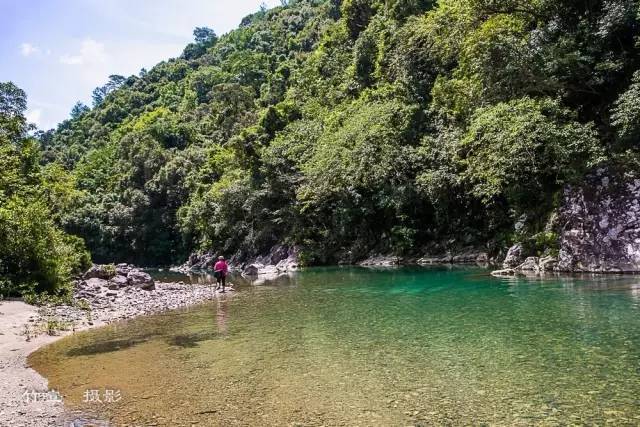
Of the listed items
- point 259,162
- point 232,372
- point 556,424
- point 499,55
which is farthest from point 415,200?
point 556,424

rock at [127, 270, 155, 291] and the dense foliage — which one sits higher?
the dense foliage

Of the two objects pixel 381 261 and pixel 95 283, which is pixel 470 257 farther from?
pixel 95 283

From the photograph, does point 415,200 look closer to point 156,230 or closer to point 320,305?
point 320,305

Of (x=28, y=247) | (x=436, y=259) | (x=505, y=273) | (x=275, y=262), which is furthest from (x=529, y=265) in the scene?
(x=275, y=262)

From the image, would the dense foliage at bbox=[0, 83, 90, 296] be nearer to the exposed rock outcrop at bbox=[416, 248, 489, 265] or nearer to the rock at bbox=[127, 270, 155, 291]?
the rock at bbox=[127, 270, 155, 291]

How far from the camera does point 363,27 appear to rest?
228 ft

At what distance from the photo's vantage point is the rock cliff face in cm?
2361

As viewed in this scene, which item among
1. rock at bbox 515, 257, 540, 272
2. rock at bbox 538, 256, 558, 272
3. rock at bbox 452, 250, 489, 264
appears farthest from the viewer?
rock at bbox 452, 250, 489, 264

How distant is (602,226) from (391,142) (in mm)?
20954

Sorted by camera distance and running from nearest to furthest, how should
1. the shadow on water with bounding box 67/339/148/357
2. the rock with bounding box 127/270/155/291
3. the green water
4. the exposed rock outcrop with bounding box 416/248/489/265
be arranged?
the green water < the shadow on water with bounding box 67/339/148/357 < the rock with bounding box 127/270/155/291 < the exposed rock outcrop with bounding box 416/248/489/265

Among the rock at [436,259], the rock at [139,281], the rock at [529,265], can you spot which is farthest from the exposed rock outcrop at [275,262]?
the rock at [529,265]

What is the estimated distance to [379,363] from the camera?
10695 mm

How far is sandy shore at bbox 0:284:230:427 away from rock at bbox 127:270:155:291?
0.67 m

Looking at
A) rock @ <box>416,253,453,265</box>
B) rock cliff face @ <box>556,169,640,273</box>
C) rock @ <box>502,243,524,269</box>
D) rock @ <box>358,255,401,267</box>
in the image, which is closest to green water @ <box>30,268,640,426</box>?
rock cliff face @ <box>556,169,640,273</box>
